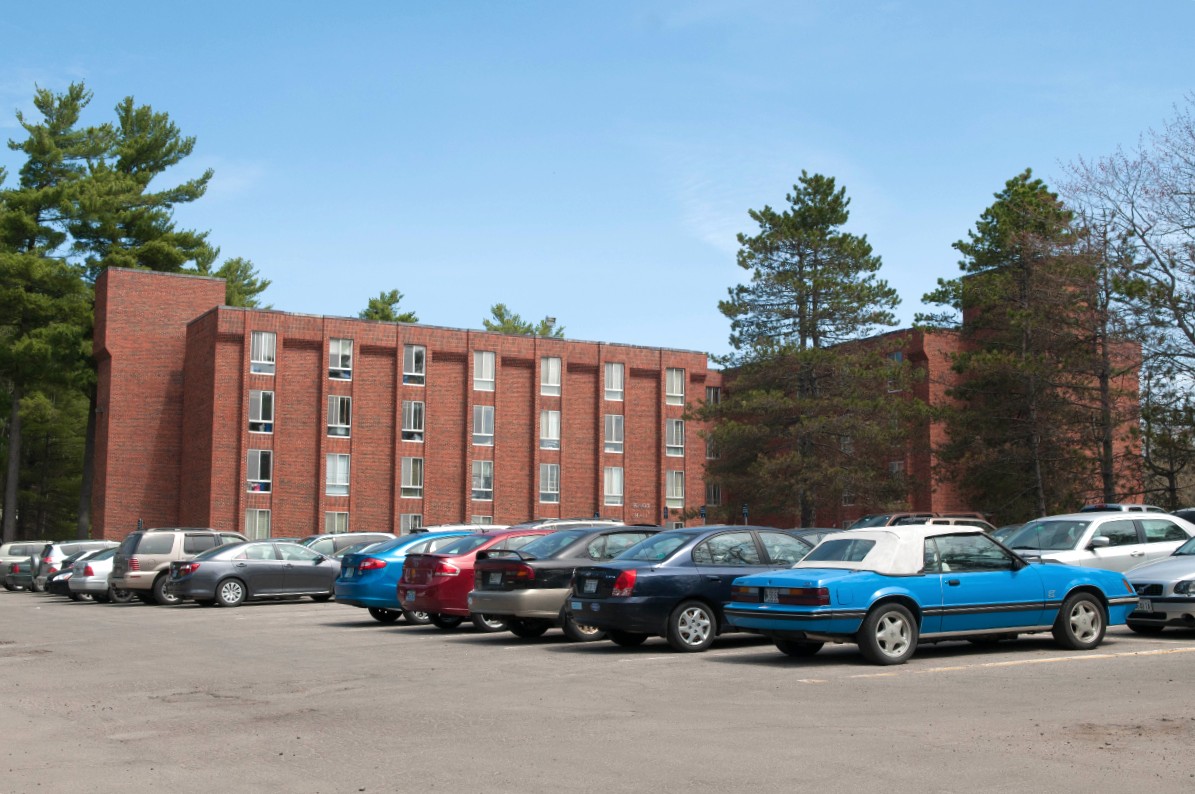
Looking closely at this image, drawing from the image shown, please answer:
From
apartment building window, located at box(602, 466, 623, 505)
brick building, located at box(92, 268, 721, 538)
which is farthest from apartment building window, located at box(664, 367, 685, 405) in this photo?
apartment building window, located at box(602, 466, 623, 505)

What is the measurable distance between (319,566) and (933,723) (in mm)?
20240

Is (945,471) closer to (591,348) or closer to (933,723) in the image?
(591,348)

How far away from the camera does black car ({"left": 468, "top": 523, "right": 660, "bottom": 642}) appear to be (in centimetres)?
1639

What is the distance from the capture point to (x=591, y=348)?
67.1 metres

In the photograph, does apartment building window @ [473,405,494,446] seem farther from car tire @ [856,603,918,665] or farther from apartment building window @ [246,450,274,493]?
car tire @ [856,603,918,665]

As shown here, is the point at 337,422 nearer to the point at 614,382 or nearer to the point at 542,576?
the point at 614,382

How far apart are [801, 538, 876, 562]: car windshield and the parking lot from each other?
111cm

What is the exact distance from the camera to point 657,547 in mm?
15695

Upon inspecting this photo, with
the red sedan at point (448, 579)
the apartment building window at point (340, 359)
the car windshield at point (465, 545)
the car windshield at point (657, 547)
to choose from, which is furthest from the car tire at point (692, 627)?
the apartment building window at point (340, 359)

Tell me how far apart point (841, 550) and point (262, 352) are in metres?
48.4

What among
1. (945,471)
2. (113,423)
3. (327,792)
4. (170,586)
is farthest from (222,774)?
(113,423)

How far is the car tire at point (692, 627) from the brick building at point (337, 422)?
45.3 m

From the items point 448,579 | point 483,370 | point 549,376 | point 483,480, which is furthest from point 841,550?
point 549,376

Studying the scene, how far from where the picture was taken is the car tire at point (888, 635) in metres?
13.0
